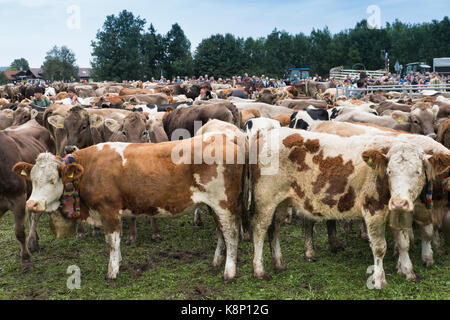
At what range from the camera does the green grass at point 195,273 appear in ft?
16.4

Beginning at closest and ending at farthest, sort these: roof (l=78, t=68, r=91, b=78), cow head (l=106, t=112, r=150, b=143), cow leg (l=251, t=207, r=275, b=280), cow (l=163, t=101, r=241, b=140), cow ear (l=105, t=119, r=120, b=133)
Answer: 1. cow leg (l=251, t=207, r=275, b=280)
2. cow head (l=106, t=112, r=150, b=143)
3. cow ear (l=105, t=119, r=120, b=133)
4. cow (l=163, t=101, r=241, b=140)
5. roof (l=78, t=68, r=91, b=78)

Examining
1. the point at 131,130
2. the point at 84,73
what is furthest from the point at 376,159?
the point at 84,73

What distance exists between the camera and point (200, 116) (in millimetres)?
10781

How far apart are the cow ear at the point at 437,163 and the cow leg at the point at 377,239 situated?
71cm

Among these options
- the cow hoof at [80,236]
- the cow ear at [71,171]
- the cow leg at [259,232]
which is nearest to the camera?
the cow ear at [71,171]

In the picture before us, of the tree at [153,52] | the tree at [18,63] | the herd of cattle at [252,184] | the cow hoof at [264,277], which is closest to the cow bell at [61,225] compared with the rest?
the herd of cattle at [252,184]

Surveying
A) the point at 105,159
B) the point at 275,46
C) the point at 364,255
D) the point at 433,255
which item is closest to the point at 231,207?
the point at 105,159

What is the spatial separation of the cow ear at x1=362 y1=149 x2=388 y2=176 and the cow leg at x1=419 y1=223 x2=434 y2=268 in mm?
1407

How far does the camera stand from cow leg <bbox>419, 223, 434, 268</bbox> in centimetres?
560

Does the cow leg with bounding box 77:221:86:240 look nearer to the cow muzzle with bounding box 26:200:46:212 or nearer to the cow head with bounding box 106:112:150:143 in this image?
the cow head with bounding box 106:112:150:143

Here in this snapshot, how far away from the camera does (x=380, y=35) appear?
258ft

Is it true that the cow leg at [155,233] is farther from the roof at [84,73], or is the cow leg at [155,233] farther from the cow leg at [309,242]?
the roof at [84,73]

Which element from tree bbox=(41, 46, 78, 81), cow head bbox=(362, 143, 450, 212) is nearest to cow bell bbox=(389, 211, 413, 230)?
cow head bbox=(362, 143, 450, 212)

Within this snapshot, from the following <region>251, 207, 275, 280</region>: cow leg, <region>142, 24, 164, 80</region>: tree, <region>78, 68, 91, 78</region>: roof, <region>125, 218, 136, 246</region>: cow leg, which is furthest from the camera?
<region>78, 68, 91, 78</region>: roof
